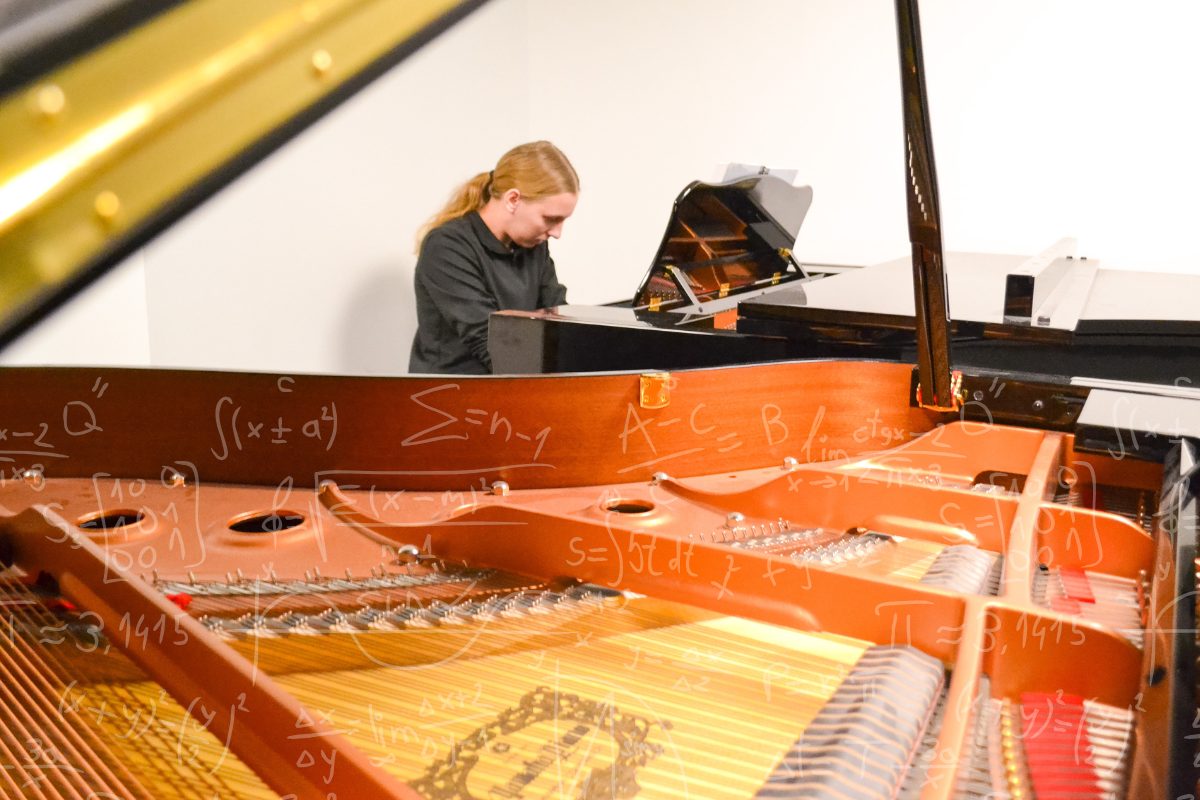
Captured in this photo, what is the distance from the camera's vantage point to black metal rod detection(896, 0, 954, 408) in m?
1.45

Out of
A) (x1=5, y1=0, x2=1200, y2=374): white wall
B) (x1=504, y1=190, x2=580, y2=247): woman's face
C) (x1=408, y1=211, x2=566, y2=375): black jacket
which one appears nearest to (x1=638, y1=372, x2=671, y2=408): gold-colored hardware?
(x1=408, y1=211, x2=566, y2=375): black jacket

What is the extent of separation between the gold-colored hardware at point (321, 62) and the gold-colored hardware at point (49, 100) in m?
0.08

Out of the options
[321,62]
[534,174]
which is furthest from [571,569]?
[534,174]

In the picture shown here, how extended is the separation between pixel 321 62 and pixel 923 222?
4.64ft

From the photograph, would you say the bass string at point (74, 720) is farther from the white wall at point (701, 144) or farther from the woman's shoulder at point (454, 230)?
the woman's shoulder at point (454, 230)

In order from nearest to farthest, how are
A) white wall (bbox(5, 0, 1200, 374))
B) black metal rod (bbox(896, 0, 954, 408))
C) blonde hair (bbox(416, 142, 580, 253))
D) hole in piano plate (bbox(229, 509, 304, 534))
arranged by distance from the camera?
black metal rod (bbox(896, 0, 954, 408))
hole in piano plate (bbox(229, 509, 304, 534))
blonde hair (bbox(416, 142, 580, 253))
white wall (bbox(5, 0, 1200, 374))

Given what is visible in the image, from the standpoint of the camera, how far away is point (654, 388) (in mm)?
1741

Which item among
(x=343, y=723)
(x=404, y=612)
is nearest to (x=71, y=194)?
(x=343, y=723)

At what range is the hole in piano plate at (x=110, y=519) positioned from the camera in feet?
5.07

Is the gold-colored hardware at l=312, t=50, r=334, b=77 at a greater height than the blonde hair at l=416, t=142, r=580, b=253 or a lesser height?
lesser

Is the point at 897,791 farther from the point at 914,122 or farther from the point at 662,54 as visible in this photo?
the point at 662,54

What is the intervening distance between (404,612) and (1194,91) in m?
4.46

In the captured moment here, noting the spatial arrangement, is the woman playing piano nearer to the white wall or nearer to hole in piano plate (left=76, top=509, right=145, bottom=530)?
the white wall

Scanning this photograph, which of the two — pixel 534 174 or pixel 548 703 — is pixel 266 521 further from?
pixel 534 174
